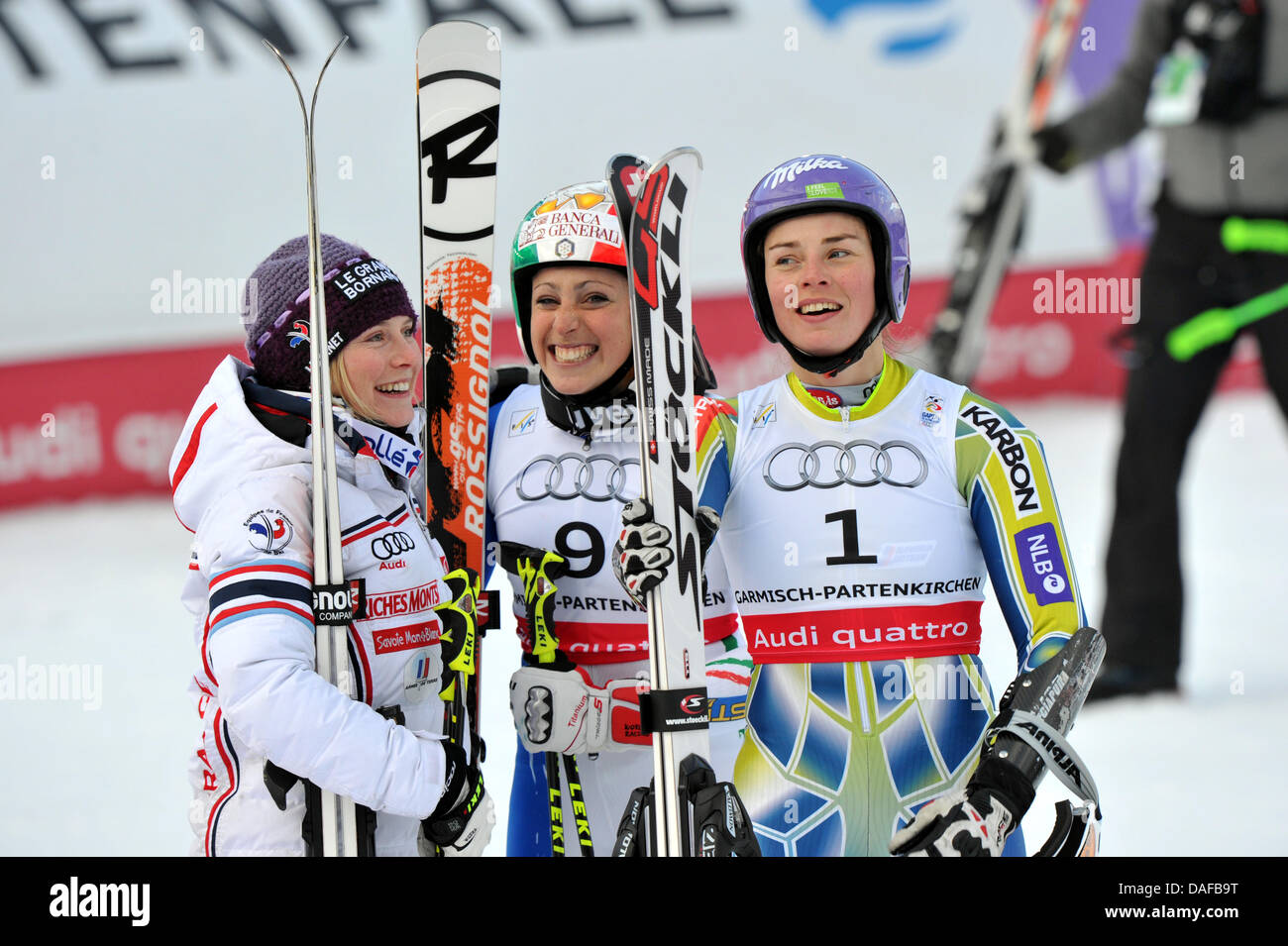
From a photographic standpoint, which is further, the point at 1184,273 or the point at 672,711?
the point at 1184,273

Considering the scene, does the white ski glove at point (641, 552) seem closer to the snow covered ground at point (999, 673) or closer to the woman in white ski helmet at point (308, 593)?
the woman in white ski helmet at point (308, 593)

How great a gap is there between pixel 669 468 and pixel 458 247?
92 cm

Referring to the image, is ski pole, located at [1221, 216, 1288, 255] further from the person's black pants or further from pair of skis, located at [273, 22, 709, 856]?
pair of skis, located at [273, 22, 709, 856]

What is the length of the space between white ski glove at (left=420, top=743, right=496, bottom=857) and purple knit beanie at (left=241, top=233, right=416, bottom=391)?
0.81m

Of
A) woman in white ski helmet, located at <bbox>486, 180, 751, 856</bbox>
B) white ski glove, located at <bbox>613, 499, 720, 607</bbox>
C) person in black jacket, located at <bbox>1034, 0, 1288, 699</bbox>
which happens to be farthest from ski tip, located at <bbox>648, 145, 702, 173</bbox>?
person in black jacket, located at <bbox>1034, 0, 1288, 699</bbox>

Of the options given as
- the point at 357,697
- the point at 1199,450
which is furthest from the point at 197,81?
the point at 357,697

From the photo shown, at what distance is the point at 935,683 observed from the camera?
2.63 m

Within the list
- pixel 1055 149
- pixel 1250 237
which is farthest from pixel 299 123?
pixel 1250 237

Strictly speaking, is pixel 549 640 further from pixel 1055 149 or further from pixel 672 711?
pixel 1055 149

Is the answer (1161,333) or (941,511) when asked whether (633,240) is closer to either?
(941,511)

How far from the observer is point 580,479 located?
3047 mm

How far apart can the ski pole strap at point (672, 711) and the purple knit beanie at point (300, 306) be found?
92cm

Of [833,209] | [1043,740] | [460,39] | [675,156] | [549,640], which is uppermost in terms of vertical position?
[460,39]
